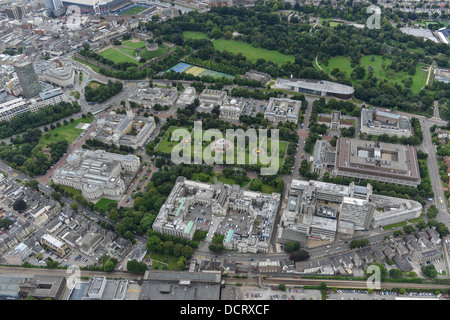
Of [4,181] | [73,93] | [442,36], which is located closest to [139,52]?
[73,93]

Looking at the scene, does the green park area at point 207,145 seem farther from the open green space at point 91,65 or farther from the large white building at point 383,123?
the open green space at point 91,65

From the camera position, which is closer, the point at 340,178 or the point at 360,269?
the point at 360,269

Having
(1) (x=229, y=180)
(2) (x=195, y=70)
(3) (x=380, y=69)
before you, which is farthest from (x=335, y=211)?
(2) (x=195, y=70)

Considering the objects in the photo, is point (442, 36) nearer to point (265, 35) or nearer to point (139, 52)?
point (265, 35)

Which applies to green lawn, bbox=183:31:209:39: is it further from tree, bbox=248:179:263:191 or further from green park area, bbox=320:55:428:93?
tree, bbox=248:179:263:191

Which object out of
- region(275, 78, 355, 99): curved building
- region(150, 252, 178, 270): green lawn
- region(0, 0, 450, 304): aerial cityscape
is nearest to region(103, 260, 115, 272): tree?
region(0, 0, 450, 304): aerial cityscape

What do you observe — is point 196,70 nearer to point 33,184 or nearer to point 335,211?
point 33,184
